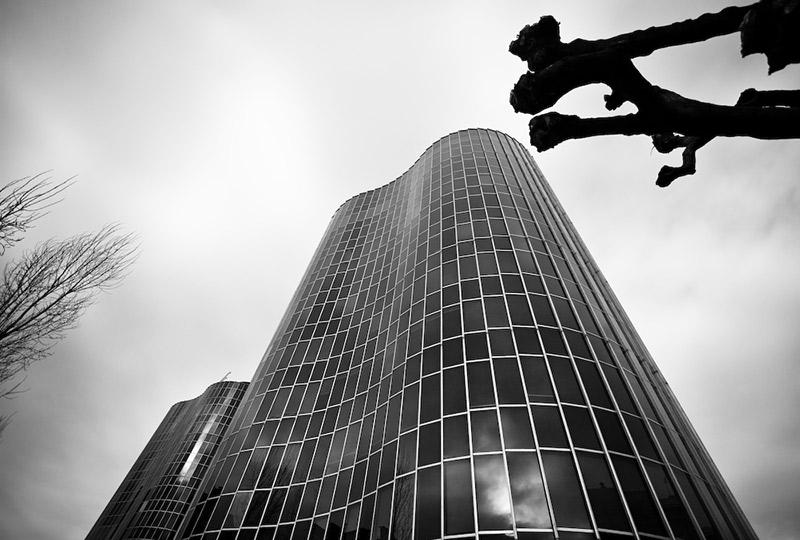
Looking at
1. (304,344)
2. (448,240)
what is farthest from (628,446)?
(304,344)

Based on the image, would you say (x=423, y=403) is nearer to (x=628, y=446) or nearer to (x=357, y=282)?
(x=628, y=446)

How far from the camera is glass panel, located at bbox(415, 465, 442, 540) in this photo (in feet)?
38.1

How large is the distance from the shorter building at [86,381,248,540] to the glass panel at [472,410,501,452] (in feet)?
167

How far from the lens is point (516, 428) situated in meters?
13.0

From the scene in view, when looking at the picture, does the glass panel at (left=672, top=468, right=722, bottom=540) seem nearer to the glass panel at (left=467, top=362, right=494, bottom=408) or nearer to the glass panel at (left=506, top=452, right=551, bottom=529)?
the glass panel at (left=506, top=452, right=551, bottom=529)

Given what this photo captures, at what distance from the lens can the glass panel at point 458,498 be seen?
11289mm

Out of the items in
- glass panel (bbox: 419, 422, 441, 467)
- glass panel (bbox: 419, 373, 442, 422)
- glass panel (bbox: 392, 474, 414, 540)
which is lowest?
glass panel (bbox: 392, 474, 414, 540)

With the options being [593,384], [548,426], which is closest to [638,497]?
[548,426]

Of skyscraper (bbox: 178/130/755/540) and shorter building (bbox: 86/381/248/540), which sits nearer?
skyscraper (bbox: 178/130/755/540)

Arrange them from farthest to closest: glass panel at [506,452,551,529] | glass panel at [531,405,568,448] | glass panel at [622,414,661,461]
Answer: glass panel at [622,414,661,461]
glass panel at [531,405,568,448]
glass panel at [506,452,551,529]

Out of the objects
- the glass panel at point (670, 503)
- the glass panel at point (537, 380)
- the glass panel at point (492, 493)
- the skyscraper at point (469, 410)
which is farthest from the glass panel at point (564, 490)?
the glass panel at point (670, 503)

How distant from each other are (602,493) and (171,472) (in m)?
59.1

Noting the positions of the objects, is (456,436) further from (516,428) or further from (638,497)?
(638,497)

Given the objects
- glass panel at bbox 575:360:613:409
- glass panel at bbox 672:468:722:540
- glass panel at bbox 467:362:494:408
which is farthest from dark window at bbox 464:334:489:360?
glass panel at bbox 672:468:722:540
